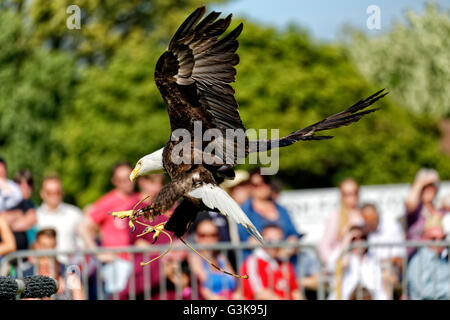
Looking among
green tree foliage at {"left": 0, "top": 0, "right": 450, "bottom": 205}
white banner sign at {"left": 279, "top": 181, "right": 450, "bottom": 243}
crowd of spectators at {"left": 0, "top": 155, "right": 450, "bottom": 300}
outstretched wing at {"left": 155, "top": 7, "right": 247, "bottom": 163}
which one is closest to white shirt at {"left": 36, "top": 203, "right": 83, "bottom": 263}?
crowd of spectators at {"left": 0, "top": 155, "right": 450, "bottom": 300}

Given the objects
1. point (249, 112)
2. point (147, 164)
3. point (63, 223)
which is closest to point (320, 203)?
point (249, 112)

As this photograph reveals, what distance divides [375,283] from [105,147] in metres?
19.2

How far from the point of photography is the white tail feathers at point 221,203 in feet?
11.1

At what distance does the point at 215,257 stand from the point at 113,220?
1051mm

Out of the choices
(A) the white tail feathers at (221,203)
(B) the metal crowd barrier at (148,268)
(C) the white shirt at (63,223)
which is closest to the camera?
(A) the white tail feathers at (221,203)

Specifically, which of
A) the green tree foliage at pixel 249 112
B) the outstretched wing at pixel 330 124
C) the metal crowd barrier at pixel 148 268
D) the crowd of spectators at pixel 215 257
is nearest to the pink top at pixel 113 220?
the crowd of spectators at pixel 215 257

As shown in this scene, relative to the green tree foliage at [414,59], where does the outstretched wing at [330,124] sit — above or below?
below

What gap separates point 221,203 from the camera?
3.47m

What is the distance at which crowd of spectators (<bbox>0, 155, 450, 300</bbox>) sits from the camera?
6465mm

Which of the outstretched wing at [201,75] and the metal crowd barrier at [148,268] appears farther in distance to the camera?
the metal crowd barrier at [148,268]

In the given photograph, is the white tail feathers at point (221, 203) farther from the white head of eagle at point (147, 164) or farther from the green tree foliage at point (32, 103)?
the green tree foliage at point (32, 103)

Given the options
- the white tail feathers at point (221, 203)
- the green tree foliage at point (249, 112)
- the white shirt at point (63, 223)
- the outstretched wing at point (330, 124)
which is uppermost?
the green tree foliage at point (249, 112)

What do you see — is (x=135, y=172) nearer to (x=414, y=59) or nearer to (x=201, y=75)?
(x=201, y=75)
